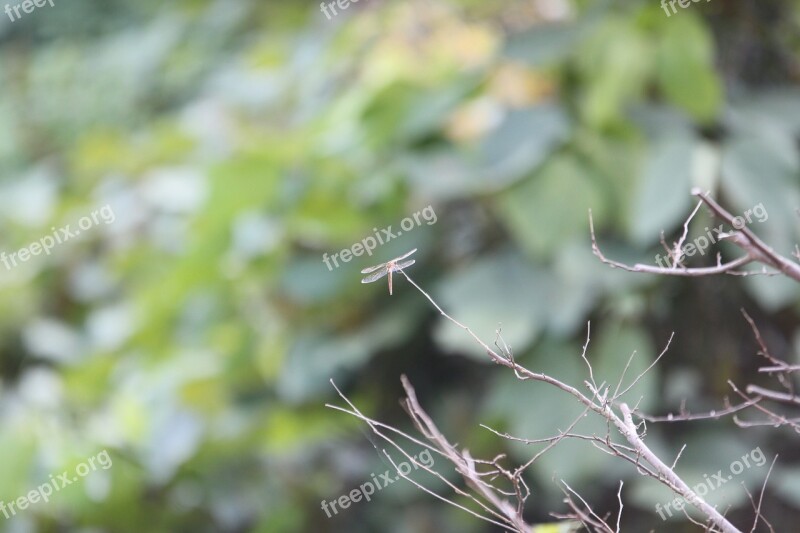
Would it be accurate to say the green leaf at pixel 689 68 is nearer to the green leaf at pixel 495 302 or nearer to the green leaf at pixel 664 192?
the green leaf at pixel 664 192

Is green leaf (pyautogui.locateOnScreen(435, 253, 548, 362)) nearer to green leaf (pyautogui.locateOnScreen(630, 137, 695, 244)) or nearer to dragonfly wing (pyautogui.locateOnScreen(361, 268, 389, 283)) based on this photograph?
green leaf (pyautogui.locateOnScreen(630, 137, 695, 244))

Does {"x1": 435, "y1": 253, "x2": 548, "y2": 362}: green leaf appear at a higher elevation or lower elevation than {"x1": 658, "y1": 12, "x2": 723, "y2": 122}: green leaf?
lower

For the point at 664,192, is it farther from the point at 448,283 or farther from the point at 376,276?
the point at 376,276

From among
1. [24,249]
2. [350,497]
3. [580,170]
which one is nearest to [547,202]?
[580,170]

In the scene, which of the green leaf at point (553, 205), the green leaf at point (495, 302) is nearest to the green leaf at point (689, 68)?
the green leaf at point (553, 205)

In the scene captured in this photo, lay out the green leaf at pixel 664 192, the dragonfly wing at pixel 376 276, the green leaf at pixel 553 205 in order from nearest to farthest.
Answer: the dragonfly wing at pixel 376 276 < the green leaf at pixel 664 192 < the green leaf at pixel 553 205

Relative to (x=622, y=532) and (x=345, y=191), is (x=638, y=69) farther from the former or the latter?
(x=622, y=532)

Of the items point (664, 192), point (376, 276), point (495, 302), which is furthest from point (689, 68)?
point (376, 276)

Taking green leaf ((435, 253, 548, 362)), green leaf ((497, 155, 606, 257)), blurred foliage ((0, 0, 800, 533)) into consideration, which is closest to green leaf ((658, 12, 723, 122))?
blurred foliage ((0, 0, 800, 533))
